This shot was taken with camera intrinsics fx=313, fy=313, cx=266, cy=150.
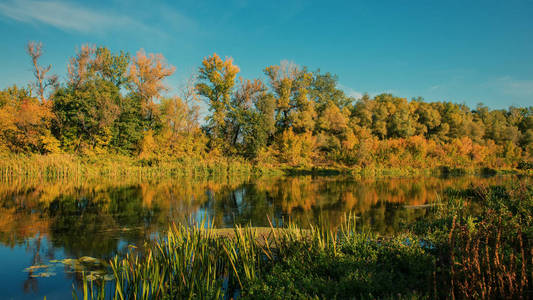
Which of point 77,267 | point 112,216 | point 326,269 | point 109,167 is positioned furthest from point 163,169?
point 326,269

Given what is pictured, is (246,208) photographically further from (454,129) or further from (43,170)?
(454,129)

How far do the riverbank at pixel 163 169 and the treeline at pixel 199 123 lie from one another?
67.2 inches

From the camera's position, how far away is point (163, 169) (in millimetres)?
26750

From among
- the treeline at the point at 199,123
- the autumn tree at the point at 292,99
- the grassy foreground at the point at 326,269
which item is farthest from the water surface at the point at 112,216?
the autumn tree at the point at 292,99

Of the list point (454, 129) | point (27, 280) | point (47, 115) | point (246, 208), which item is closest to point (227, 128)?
point (47, 115)

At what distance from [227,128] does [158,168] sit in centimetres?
1095

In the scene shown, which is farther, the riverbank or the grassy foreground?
the riverbank

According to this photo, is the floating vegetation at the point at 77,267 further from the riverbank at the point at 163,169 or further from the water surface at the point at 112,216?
the riverbank at the point at 163,169

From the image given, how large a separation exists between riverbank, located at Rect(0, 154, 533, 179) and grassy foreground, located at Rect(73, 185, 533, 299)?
21199mm

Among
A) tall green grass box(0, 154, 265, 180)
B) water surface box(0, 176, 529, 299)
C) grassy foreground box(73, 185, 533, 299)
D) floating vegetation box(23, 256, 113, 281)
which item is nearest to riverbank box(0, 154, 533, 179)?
tall green grass box(0, 154, 265, 180)

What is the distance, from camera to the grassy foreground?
11.7ft

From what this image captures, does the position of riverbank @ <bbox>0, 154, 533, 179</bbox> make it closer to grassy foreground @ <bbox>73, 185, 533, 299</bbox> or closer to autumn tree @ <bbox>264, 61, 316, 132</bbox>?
autumn tree @ <bbox>264, 61, 316, 132</bbox>

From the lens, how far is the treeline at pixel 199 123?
97.6 feet

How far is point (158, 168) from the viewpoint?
26.8 meters
